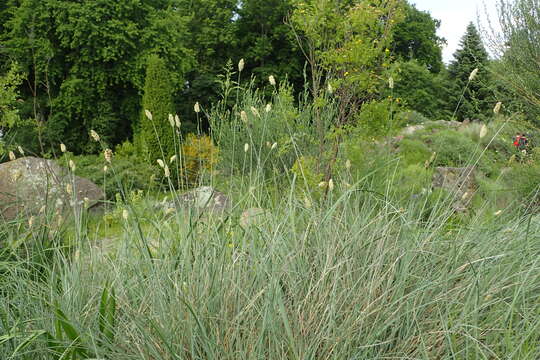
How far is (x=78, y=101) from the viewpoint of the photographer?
1449 centimetres

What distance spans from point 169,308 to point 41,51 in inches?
545

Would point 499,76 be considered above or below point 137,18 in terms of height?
below

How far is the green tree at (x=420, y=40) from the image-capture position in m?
27.8

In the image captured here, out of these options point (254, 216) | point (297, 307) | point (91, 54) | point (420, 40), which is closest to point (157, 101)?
point (91, 54)

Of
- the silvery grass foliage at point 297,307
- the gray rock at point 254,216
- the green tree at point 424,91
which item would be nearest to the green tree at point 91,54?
the green tree at point 424,91

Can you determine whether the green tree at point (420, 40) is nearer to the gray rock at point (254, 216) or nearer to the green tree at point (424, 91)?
the green tree at point (424, 91)

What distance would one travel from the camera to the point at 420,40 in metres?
28.6

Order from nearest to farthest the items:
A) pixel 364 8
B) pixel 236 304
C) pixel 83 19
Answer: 1. pixel 236 304
2. pixel 364 8
3. pixel 83 19

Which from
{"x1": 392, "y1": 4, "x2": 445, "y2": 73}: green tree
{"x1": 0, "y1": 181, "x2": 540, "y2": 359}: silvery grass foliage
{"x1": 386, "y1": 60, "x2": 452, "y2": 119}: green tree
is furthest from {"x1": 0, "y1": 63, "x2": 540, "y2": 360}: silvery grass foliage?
{"x1": 392, "y1": 4, "x2": 445, "y2": 73}: green tree

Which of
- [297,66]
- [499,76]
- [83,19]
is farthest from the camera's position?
[297,66]

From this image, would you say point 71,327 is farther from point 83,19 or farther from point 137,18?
point 137,18

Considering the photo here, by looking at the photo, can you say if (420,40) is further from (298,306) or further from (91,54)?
(298,306)

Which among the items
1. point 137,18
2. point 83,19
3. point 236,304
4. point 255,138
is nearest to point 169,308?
point 236,304

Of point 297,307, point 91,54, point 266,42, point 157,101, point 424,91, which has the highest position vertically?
point 266,42
